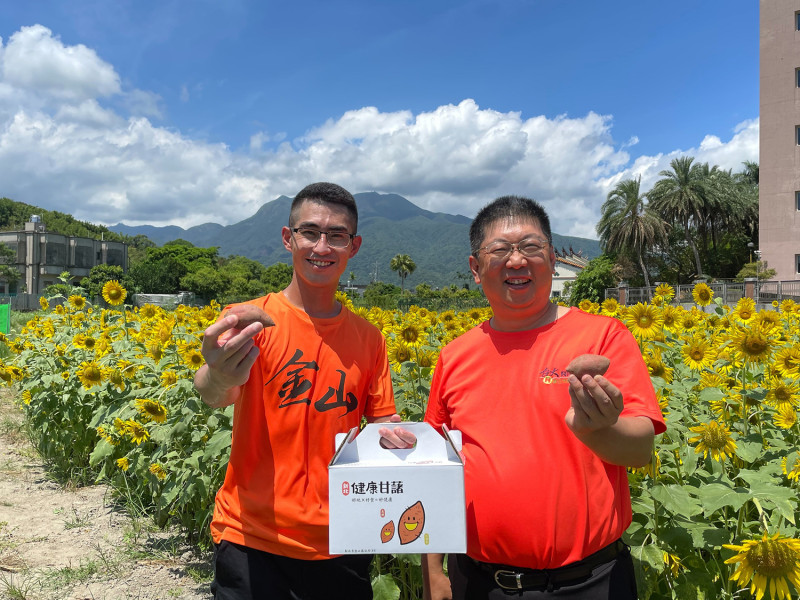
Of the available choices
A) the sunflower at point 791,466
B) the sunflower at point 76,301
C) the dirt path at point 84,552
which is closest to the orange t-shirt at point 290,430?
the sunflower at point 791,466

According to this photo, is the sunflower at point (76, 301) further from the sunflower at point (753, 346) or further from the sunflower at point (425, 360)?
the sunflower at point (753, 346)

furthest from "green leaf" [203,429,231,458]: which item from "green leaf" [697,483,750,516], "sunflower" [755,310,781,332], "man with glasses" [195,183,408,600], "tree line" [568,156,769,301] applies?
"tree line" [568,156,769,301]

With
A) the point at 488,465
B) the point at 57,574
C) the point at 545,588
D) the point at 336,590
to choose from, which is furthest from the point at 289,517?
the point at 57,574

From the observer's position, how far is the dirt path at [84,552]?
344cm

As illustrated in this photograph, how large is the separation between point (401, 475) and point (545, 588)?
552mm

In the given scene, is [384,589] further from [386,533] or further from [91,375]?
[91,375]

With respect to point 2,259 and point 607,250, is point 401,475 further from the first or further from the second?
point 2,259

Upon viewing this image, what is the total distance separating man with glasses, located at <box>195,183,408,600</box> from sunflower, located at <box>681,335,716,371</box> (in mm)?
1976

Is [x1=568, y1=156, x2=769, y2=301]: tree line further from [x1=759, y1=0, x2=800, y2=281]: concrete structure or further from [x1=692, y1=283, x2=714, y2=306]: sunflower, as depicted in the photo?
[x1=692, y1=283, x2=714, y2=306]: sunflower

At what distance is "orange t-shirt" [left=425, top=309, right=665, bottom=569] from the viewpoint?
4.88 feet

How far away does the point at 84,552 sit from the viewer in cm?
392

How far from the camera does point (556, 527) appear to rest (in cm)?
148

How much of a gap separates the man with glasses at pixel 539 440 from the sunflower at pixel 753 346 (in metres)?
1.43

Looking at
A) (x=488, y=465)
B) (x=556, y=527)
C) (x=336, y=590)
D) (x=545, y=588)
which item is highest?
(x=488, y=465)
